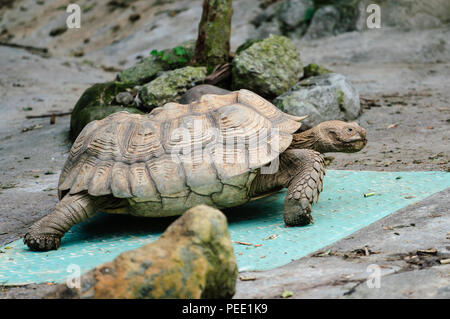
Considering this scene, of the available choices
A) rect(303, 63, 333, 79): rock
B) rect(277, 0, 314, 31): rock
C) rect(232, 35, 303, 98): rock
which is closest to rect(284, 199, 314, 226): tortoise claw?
rect(232, 35, 303, 98): rock

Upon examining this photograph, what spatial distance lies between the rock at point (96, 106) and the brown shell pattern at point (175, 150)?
10.1 ft

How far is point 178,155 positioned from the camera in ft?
13.1

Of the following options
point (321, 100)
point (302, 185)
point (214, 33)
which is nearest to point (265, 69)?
point (321, 100)

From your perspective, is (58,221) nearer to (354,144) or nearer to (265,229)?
(265,229)

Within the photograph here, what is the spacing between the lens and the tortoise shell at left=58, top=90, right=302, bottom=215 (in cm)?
394

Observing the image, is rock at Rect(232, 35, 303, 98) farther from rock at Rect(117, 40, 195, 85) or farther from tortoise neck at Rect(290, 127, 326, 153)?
tortoise neck at Rect(290, 127, 326, 153)

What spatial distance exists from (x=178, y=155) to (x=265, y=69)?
4.13 m

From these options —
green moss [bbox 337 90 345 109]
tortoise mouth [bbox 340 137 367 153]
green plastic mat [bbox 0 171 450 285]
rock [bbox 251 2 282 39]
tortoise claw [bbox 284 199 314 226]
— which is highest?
rock [bbox 251 2 282 39]

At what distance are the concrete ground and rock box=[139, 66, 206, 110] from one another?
1249 millimetres

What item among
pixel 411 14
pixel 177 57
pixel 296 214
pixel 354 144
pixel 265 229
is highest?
pixel 411 14

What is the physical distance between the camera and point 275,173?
14.4 ft

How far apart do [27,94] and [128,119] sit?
7384 mm

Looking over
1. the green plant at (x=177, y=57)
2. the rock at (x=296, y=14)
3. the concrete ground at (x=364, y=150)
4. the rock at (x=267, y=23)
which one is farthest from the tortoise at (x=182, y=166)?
the rock at (x=296, y=14)
